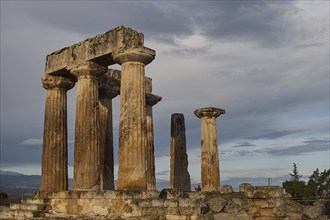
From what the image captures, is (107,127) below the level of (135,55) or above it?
below

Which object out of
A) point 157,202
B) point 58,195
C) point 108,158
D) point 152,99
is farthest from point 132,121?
point 152,99

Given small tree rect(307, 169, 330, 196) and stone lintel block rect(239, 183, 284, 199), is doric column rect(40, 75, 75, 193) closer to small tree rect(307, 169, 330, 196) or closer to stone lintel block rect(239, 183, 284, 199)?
stone lintel block rect(239, 183, 284, 199)

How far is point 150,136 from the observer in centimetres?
2709

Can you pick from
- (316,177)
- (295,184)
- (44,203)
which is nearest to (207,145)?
(44,203)

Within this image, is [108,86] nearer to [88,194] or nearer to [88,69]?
[88,69]

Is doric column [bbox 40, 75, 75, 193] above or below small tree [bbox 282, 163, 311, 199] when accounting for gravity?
above

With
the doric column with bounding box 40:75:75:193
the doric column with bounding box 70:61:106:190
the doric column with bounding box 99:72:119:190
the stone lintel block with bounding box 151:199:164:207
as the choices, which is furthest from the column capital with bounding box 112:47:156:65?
the doric column with bounding box 99:72:119:190

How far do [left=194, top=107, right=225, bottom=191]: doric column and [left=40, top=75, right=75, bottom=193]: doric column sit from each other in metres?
11.4

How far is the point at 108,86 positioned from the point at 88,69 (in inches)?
193

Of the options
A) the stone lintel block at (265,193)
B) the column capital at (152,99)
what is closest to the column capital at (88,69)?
the column capital at (152,99)

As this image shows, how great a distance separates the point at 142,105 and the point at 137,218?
5.01 meters

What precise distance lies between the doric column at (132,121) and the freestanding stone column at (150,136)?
8168 mm

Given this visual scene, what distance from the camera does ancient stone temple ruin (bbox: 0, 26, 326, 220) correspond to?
1614 cm

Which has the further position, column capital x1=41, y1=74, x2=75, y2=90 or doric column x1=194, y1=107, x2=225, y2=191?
doric column x1=194, y1=107, x2=225, y2=191
